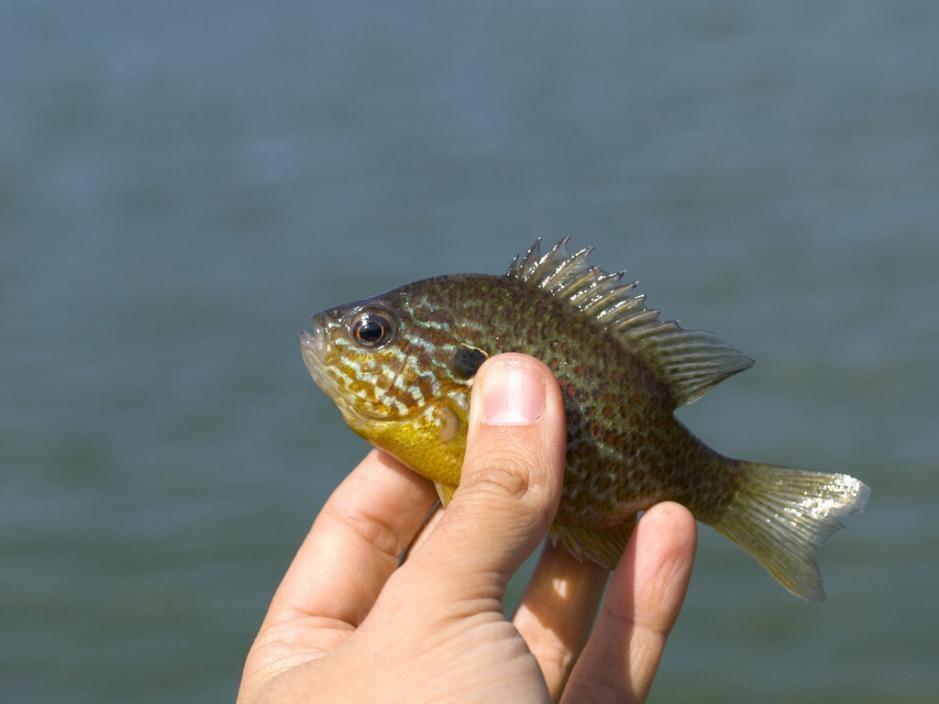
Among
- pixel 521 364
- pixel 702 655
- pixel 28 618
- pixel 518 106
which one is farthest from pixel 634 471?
pixel 518 106

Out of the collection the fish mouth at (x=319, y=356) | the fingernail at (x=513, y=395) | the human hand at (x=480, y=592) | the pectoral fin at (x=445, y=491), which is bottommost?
the human hand at (x=480, y=592)

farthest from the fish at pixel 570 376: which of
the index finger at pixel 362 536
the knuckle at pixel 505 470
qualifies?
the index finger at pixel 362 536

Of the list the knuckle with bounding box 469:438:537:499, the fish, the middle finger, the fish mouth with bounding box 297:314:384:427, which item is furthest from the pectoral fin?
the middle finger

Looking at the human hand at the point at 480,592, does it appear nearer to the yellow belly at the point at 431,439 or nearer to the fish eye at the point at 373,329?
the yellow belly at the point at 431,439

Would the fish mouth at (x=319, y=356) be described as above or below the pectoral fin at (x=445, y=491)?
above

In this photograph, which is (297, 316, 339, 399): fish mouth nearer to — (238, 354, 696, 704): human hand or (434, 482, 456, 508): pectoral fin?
(434, 482, 456, 508): pectoral fin

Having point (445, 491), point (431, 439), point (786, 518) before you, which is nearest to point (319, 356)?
point (431, 439)
